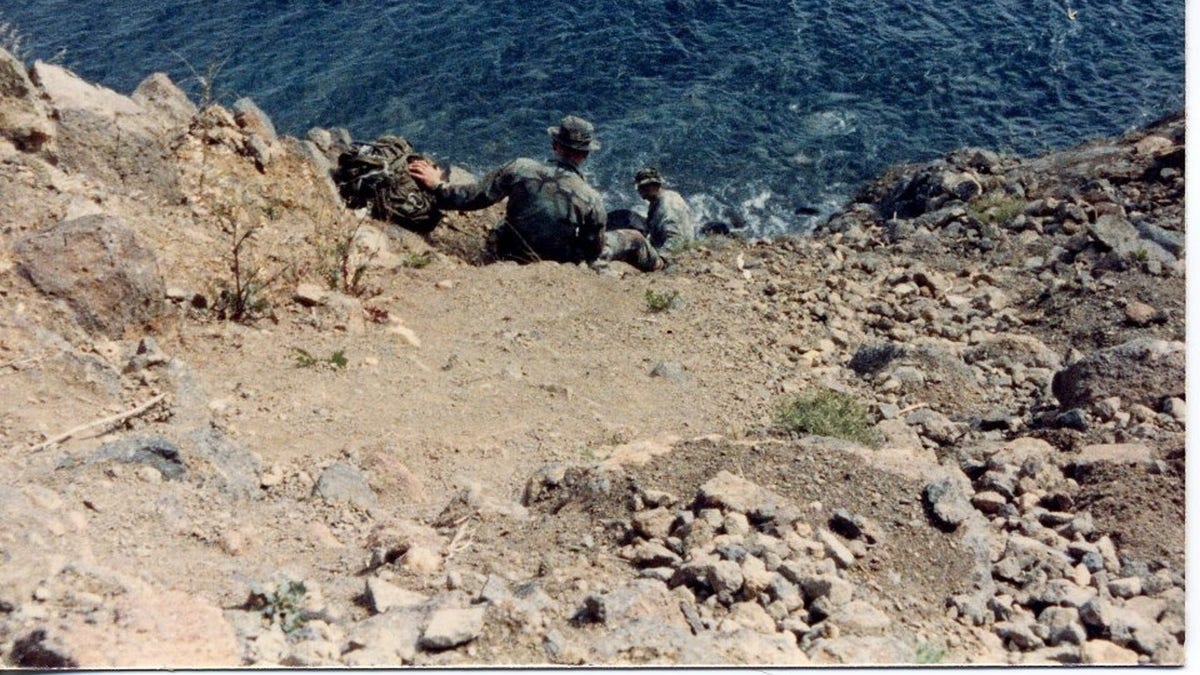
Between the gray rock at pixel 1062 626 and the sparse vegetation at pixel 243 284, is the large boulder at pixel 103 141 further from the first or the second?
the gray rock at pixel 1062 626

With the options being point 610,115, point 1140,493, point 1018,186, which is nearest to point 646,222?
point 610,115

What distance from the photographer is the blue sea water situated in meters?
12.3

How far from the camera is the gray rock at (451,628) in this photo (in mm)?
3797

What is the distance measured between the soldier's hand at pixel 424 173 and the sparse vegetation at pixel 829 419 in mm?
4184

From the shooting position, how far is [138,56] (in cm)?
1235

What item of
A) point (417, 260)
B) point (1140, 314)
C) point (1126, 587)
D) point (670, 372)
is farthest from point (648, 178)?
point (1126, 587)

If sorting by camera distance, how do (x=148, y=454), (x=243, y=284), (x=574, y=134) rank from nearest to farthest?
(x=148, y=454), (x=243, y=284), (x=574, y=134)

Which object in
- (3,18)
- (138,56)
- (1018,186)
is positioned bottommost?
(1018,186)

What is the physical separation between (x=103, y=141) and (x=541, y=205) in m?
3.17

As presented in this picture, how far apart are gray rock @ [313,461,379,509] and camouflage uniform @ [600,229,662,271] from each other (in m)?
4.62

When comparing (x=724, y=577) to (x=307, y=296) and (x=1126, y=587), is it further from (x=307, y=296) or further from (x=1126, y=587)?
(x=307, y=296)

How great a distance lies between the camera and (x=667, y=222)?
1066 centimetres

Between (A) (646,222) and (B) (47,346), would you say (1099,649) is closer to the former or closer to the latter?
(B) (47,346)

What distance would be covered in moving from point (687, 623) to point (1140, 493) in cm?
228
